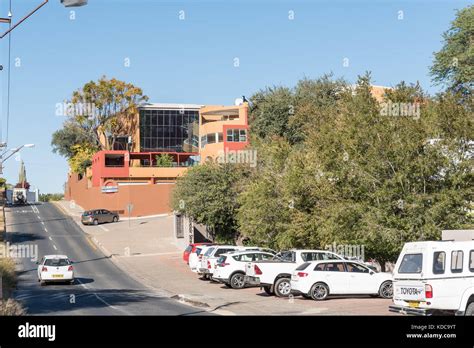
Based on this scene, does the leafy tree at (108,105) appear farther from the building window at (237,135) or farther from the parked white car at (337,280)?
the parked white car at (337,280)

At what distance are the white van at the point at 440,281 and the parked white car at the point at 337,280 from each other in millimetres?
7808

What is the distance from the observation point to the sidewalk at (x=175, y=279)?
23.8 metres

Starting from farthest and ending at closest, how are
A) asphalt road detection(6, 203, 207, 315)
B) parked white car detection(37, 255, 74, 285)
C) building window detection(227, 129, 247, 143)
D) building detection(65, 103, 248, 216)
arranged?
building detection(65, 103, 248, 216), building window detection(227, 129, 247, 143), parked white car detection(37, 255, 74, 285), asphalt road detection(6, 203, 207, 315)

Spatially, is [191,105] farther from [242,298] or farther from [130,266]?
[242,298]

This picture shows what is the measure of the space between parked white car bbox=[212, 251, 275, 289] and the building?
31.3m

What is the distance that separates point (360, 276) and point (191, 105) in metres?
76.0

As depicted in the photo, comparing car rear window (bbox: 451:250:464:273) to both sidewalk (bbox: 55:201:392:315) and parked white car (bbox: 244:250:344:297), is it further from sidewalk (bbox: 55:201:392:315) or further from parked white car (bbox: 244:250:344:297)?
parked white car (bbox: 244:250:344:297)

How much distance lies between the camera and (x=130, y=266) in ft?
150

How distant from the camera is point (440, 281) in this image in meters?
17.3

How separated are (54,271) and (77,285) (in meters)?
1.34

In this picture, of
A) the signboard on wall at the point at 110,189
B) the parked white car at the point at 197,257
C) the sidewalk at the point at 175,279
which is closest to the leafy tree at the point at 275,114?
the sidewalk at the point at 175,279

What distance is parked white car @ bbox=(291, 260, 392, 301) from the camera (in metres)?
25.7

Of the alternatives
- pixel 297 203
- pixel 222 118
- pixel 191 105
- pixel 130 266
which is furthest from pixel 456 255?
pixel 191 105

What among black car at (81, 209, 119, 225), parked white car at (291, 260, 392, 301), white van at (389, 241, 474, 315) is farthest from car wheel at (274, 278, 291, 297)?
black car at (81, 209, 119, 225)
